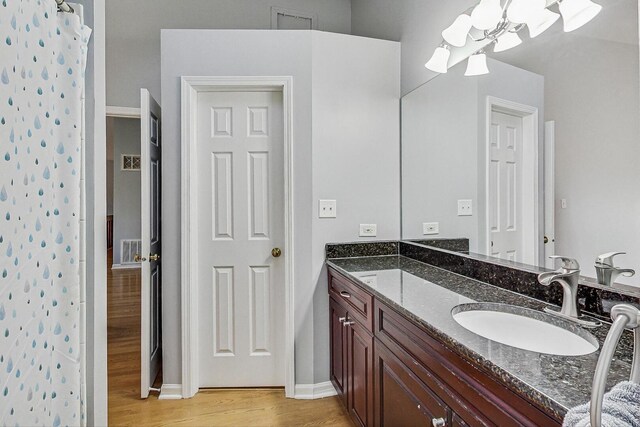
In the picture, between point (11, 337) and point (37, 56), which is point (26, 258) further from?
point (37, 56)

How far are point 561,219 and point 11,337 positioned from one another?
67.0 inches

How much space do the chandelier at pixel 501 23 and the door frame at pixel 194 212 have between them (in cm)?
99

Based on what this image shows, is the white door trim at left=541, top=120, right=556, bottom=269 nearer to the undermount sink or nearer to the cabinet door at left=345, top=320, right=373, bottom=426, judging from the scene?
the undermount sink

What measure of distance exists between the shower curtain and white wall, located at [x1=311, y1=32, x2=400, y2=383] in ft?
4.53

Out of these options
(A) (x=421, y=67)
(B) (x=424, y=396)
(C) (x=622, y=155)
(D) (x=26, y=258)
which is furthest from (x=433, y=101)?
(D) (x=26, y=258)

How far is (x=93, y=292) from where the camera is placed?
129 cm

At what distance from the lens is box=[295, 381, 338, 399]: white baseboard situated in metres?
2.25

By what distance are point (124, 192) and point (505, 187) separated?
613 cm

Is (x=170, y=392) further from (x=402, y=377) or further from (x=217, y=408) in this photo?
(x=402, y=377)

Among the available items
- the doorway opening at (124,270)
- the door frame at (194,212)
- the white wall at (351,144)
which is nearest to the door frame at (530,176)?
the white wall at (351,144)

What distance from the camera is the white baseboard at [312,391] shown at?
2246 mm

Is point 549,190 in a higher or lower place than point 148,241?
higher

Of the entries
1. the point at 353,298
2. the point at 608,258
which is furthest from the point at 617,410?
the point at 353,298

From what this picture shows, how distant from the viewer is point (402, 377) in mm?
1286
